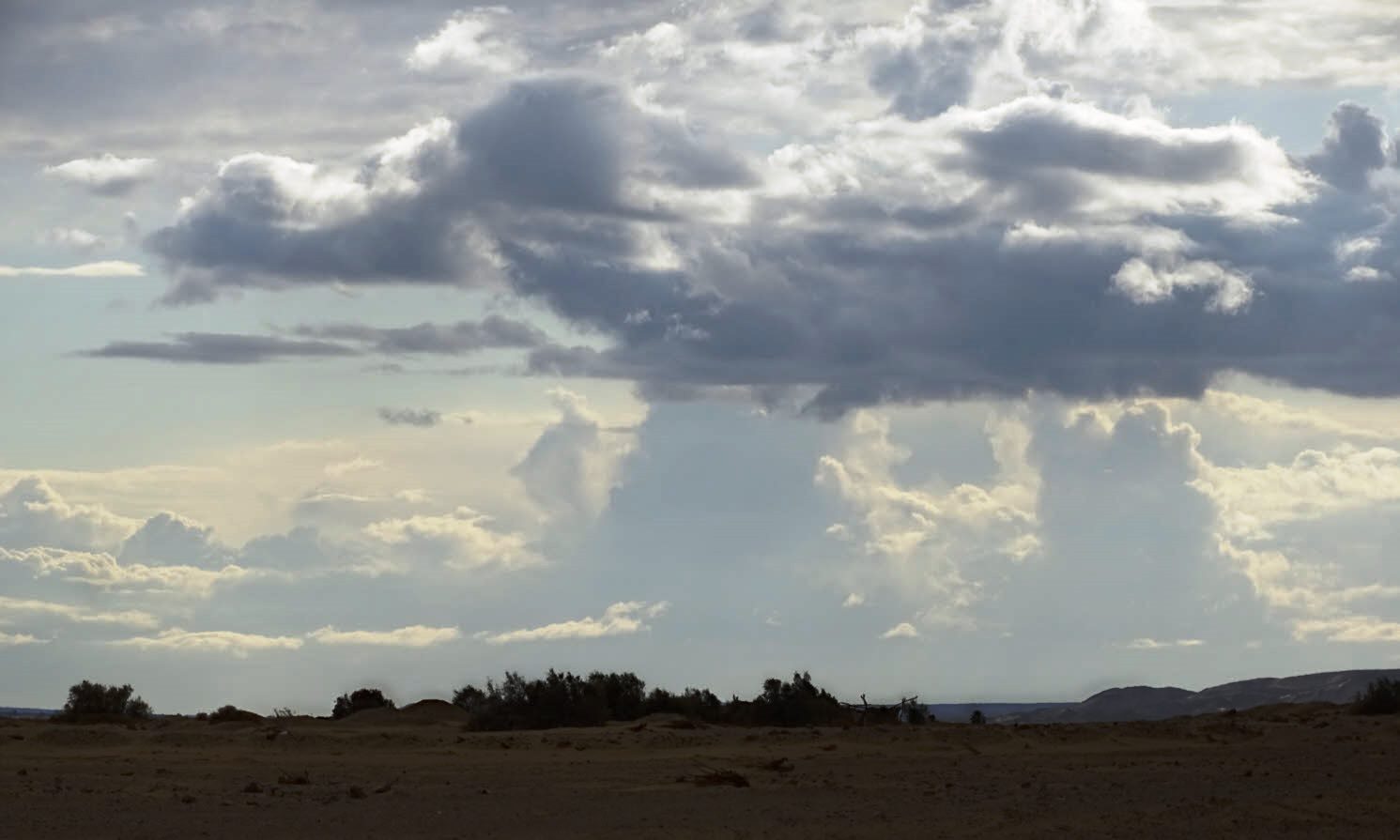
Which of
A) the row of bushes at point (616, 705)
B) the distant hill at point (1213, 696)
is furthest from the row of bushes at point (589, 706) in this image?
the distant hill at point (1213, 696)

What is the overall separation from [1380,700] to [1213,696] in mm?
47523

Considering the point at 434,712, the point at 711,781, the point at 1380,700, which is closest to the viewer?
the point at 711,781

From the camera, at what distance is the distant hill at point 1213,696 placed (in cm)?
8656

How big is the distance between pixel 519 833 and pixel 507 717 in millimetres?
23129

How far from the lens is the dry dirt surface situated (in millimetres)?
27641

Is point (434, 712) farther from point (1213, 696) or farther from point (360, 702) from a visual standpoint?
point (1213, 696)

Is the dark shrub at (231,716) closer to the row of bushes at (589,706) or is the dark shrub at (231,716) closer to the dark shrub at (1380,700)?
the row of bushes at (589,706)

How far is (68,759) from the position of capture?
38.9 m

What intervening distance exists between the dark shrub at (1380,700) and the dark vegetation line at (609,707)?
0.03 m

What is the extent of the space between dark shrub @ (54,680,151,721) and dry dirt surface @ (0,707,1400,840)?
7933 millimetres

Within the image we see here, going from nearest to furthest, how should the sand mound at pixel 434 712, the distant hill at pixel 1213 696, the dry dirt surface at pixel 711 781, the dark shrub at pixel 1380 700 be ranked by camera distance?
the dry dirt surface at pixel 711 781, the dark shrub at pixel 1380 700, the sand mound at pixel 434 712, the distant hill at pixel 1213 696

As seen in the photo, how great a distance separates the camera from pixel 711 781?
1321 inches

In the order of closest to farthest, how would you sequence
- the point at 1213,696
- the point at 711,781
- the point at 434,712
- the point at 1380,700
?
the point at 711,781 < the point at 1380,700 < the point at 434,712 < the point at 1213,696

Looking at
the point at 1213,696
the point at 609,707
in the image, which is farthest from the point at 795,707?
the point at 1213,696
